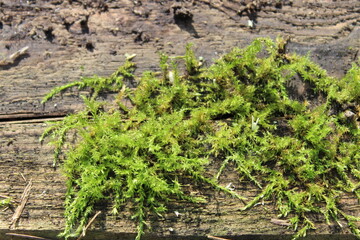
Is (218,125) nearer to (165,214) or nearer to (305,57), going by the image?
(165,214)

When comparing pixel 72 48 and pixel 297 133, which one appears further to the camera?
pixel 72 48

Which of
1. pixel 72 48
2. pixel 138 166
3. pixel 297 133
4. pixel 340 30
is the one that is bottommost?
pixel 138 166

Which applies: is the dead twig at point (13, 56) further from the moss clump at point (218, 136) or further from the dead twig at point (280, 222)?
the dead twig at point (280, 222)

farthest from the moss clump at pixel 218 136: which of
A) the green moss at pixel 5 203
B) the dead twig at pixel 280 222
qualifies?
the green moss at pixel 5 203

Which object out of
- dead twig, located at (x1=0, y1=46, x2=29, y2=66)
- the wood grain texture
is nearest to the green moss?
the wood grain texture

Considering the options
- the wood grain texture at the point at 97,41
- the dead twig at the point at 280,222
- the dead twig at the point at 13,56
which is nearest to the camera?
the dead twig at the point at 280,222

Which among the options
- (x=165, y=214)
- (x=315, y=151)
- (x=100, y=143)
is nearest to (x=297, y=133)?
(x=315, y=151)
